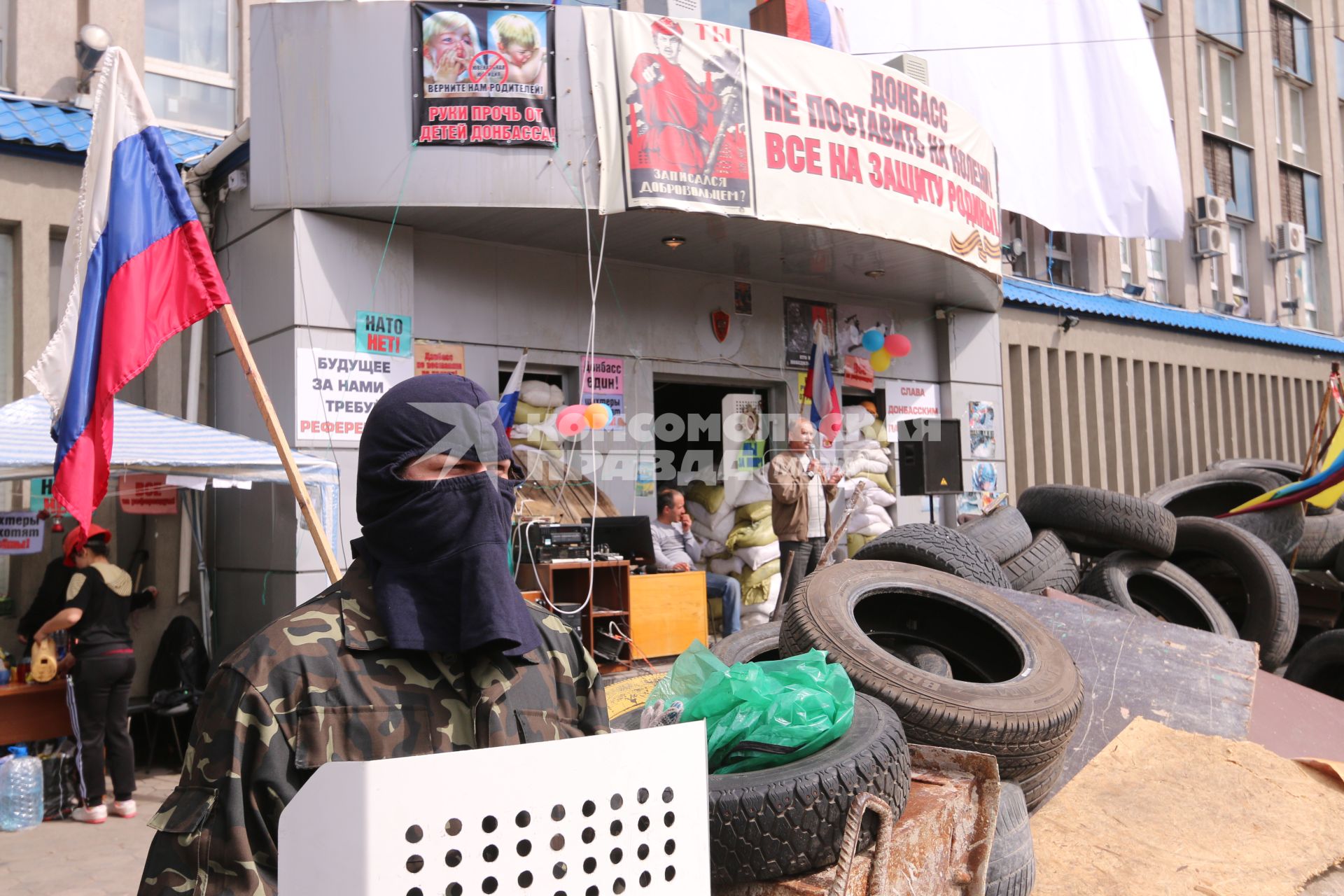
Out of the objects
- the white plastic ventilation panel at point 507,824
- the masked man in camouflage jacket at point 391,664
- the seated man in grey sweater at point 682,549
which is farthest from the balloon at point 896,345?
the white plastic ventilation panel at point 507,824

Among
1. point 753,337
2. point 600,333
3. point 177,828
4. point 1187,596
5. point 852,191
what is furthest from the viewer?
point 753,337

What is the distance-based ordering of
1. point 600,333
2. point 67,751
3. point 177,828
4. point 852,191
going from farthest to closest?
point 600,333
point 852,191
point 67,751
point 177,828

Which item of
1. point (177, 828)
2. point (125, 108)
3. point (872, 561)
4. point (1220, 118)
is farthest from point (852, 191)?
point (1220, 118)

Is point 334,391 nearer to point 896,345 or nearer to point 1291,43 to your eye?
point 896,345

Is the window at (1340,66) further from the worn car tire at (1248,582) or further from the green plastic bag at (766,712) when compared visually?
the green plastic bag at (766,712)

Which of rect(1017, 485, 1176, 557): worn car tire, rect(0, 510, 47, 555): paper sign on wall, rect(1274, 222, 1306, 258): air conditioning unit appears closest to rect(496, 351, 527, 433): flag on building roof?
rect(0, 510, 47, 555): paper sign on wall

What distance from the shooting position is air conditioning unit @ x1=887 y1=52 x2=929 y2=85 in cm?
1052

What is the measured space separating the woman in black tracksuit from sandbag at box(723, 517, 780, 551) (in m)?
5.69

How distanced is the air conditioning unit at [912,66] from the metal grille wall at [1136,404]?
173 inches

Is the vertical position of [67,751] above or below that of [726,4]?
below

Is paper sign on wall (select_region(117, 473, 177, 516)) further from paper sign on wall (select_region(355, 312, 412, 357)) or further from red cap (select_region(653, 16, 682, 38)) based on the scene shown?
red cap (select_region(653, 16, 682, 38))

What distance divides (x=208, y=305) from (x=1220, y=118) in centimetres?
2039

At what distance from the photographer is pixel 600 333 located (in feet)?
31.1

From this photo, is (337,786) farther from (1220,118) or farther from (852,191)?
(1220,118)
